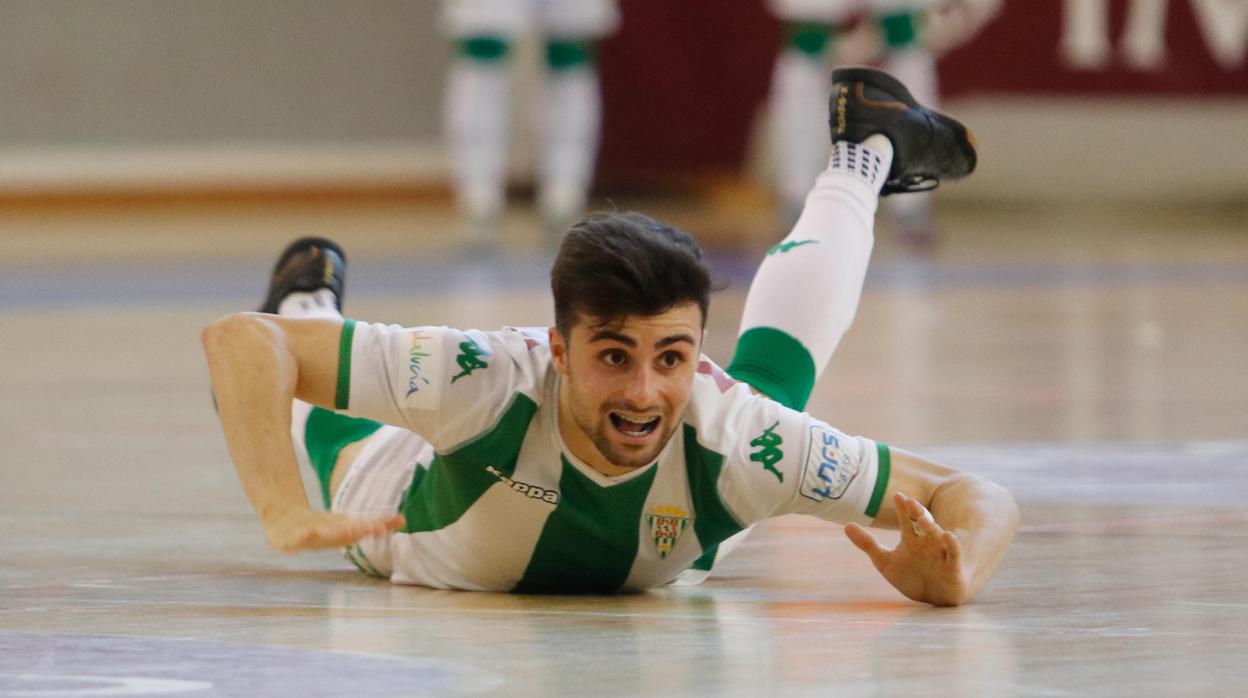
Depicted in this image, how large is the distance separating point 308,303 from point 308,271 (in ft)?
0.23

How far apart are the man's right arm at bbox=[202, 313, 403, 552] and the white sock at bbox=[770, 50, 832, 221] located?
5589 mm

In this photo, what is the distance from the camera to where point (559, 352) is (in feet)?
7.97

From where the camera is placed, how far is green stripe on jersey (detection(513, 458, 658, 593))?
248cm

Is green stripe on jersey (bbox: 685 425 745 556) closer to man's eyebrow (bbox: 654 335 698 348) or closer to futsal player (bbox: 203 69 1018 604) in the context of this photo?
futsal player (bbox: 203 69 1018 604)

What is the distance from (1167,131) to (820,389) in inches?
212

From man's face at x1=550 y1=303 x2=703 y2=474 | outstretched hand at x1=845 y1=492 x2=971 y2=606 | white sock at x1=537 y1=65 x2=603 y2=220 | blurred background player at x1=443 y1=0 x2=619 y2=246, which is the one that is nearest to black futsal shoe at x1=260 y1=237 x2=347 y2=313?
man's face at x1=550 y1=303 x2=703 y2=474

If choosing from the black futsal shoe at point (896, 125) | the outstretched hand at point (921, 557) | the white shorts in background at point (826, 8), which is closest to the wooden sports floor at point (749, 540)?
the outstretched hand at point (921, 557)

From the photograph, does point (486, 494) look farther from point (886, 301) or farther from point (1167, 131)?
point (1167, 131)

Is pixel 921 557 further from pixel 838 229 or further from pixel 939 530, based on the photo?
pixel 838 229

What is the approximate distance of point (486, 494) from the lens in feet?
8.33

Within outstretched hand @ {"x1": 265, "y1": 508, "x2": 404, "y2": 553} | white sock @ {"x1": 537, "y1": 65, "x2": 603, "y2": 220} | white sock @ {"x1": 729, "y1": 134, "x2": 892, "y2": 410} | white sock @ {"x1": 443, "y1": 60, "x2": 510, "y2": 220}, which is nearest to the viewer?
outstretched hand @ {"x1": 265, "y1": 508, "x2": 404, "y2": 553}

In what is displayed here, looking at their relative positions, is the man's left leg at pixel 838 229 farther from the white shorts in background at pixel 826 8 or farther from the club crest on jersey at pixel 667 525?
the white shorts in background at pixel 826 8

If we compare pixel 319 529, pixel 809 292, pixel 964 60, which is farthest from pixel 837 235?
pixel 964 60

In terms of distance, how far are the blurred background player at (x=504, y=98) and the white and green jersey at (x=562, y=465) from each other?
5117mm
